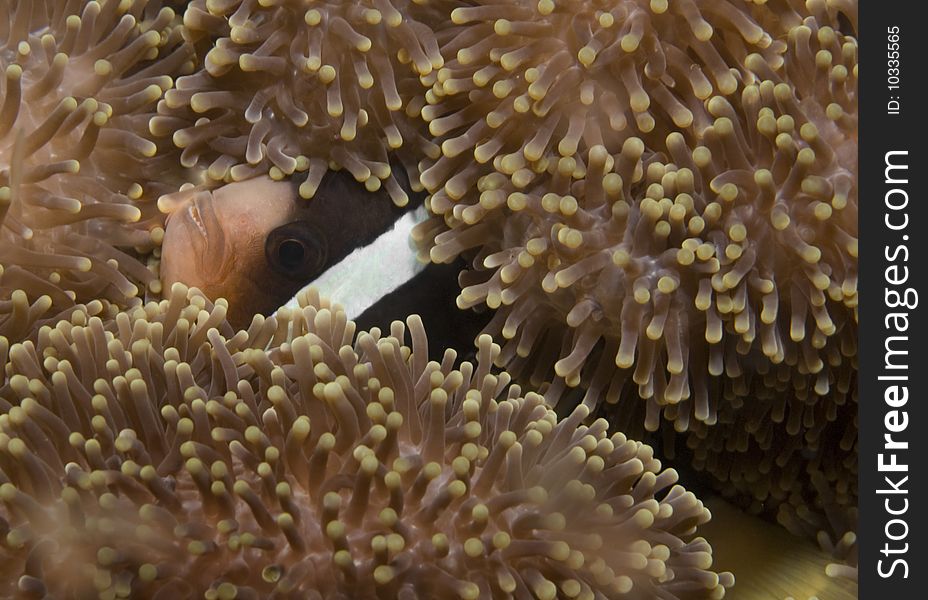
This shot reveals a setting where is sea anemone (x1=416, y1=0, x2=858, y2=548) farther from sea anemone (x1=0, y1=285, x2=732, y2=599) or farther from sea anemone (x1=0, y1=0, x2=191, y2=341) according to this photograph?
sea anemone (x1=0, y1=0, x2=191, y2=341)

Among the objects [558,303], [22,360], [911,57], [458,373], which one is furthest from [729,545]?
[22,360]

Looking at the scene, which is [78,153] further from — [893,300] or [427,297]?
[893,300]

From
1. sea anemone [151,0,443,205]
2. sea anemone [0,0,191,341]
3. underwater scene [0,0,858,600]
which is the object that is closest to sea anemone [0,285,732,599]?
underwater scene [0,0,858,600]

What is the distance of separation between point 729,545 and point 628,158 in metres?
0.59

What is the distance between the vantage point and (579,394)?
3.85 feet

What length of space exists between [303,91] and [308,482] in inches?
21.5

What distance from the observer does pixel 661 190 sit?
38.6 inches

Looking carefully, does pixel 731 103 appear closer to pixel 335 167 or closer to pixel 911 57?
pixel 911 57

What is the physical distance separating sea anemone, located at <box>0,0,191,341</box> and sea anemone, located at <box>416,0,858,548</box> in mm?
386

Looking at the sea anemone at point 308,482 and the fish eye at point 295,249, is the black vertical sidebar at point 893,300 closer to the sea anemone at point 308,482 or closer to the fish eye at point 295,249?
the sea anemone at point 308,482

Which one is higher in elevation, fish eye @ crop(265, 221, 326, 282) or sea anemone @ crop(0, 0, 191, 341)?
sea anemone @ crop(0, 0, 191, 341)

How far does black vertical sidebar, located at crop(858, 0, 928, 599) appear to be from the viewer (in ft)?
2.92

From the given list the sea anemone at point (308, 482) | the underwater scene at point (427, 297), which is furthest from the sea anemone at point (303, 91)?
the sea anemone at point (308, 482)

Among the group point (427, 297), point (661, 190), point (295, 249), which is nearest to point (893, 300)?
point (661, 190)
